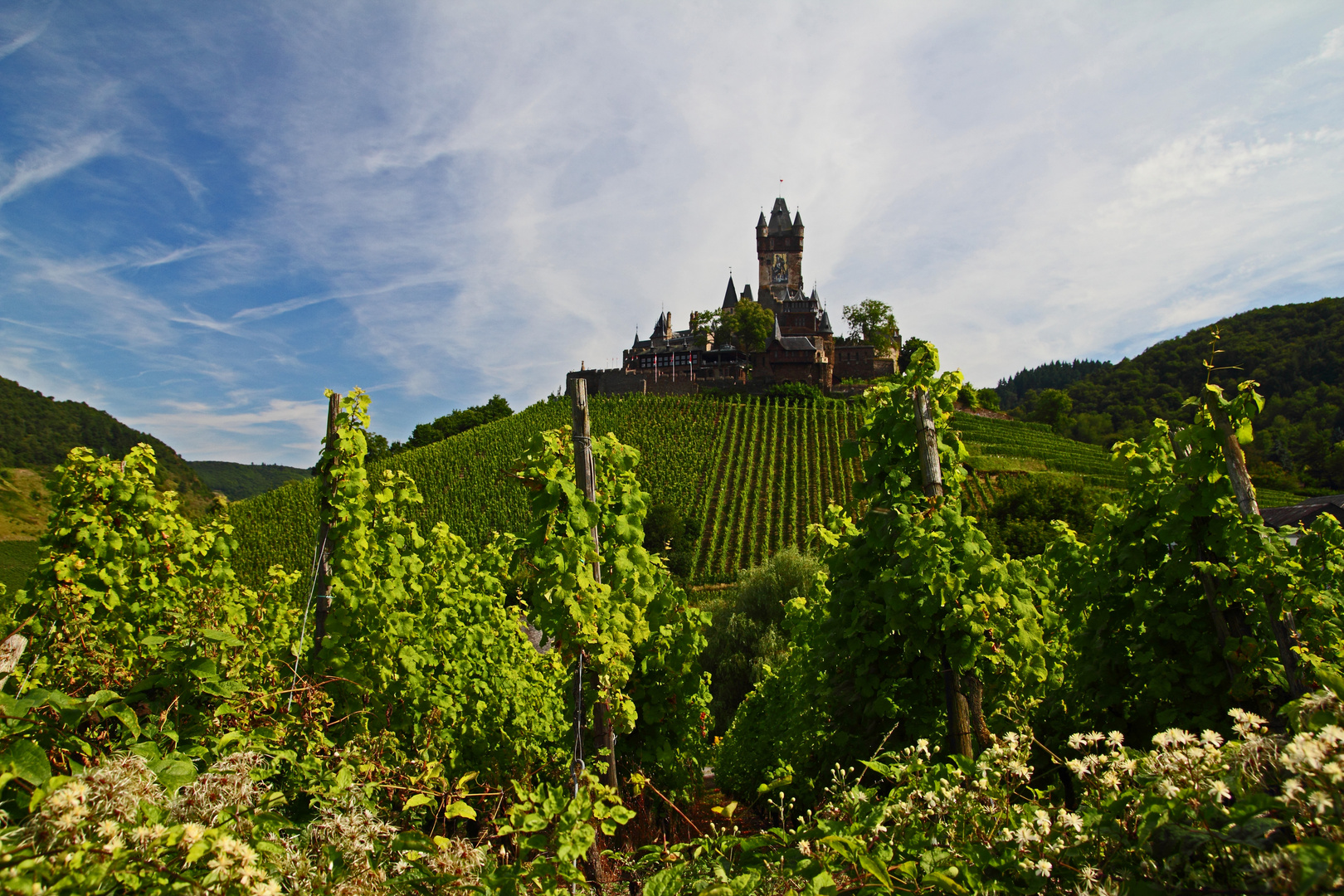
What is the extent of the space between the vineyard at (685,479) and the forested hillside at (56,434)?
168 feet

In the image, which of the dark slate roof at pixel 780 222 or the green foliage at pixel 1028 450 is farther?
the dark slate roof at pixel 780 222

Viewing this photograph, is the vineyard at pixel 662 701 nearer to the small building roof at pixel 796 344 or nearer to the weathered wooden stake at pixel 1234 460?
the weathered wooden stake at pixel 1234 460

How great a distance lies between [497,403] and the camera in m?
66.6

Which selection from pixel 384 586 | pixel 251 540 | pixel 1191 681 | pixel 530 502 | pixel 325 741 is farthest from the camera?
pixel 251 540

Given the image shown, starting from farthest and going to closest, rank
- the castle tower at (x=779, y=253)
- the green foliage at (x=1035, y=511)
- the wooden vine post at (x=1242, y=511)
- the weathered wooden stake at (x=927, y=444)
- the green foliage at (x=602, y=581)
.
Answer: the castle tower at (x=779, y=253), the green foliage at (x=1035, y=511), the weathered wooden stake at (x=927, y=444), the green foliage at (x=602, y=581), the wooden vine post at (x=1242, y=511)

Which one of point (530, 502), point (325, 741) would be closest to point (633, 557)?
point (530, 502)

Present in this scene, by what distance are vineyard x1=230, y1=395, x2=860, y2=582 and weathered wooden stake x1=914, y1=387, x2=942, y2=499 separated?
22.7 m

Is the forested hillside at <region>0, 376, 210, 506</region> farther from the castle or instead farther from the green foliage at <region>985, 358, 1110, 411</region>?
the green foliage at <region>985, 358, 1110, 411</region>

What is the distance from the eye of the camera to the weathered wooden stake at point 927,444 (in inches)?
151

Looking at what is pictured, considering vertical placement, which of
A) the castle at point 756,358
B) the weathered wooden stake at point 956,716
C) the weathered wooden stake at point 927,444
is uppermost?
the castle at point 756,358

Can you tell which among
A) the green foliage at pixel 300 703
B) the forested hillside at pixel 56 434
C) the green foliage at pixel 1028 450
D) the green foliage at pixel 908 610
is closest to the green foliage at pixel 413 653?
the green foliage at pixel 300 703

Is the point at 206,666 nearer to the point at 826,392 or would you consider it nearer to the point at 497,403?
the point at 826,392

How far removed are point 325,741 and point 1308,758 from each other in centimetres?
329

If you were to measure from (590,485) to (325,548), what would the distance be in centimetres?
215
